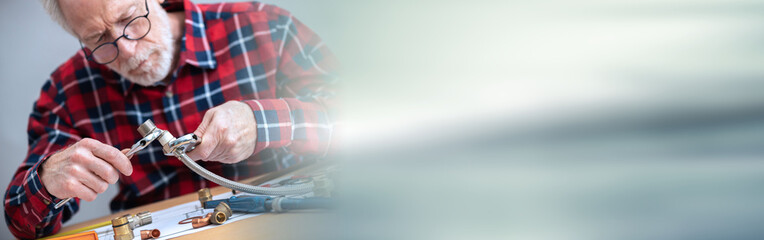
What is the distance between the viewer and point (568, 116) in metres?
0.12

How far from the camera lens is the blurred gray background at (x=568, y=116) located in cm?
12

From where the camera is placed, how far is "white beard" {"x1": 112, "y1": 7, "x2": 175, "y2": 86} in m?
0.59

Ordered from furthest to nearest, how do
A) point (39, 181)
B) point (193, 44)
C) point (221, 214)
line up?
point (193, 44)
point (39, 181)
point (221, 214)

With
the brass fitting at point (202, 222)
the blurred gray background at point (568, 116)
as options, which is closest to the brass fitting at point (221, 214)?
the brass fitting at point (202, 222)

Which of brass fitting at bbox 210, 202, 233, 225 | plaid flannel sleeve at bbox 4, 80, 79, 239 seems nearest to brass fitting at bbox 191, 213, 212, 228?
brass fitting at bbox 210, 202, 233, 225

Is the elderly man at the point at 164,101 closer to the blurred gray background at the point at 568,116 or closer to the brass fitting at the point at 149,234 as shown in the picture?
the brass fitting at the point at 149,234

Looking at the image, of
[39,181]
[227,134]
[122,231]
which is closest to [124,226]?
[122,231]

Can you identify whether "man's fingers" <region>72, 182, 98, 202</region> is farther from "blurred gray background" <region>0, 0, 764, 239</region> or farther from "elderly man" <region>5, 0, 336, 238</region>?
"blurred gray background" <region>0, 0, 764, 239</region>

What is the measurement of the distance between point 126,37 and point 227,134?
24 centimetres

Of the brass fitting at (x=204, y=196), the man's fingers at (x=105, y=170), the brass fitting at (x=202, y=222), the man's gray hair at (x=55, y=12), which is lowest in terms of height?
the brass fitting at (x=202, y=222)

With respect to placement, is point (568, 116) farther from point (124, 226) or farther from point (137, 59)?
point (137, 59)

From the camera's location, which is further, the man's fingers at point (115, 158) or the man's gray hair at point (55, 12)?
the man's gray hair at point (55, 12)

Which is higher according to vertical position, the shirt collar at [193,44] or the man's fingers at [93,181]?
the shirt collar at [193,44]

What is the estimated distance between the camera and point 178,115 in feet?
1.93
